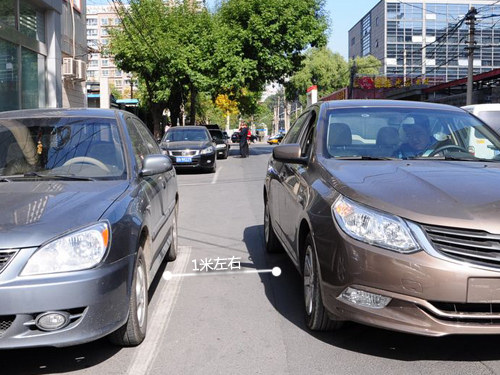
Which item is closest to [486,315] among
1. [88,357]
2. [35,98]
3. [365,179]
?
[365,179]

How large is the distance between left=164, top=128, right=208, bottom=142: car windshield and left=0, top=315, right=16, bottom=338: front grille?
15.7m

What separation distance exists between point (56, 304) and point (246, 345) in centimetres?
136

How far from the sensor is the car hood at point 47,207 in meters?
3.05

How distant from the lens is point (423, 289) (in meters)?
3.04

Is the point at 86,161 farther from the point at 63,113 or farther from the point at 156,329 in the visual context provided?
the point at 156,329

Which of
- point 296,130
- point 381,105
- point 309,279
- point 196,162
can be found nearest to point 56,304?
point 309,279

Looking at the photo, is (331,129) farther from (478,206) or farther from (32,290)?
(32,290)

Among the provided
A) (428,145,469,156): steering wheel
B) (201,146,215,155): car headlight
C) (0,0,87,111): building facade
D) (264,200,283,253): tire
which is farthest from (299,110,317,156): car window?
(201,146,215,155): car headlight

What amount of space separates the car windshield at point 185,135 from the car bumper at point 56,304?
15.5 m

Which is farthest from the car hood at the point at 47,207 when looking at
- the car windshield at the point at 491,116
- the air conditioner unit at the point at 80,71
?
the air conditioner unit at the point at 80,71

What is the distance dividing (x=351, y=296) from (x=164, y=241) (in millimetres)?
2427

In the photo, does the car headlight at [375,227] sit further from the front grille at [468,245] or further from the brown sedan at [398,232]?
the front grille at [468,245]

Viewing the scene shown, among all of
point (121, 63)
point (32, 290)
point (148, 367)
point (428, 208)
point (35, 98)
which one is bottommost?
point (148, 367)

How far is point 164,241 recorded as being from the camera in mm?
5242
